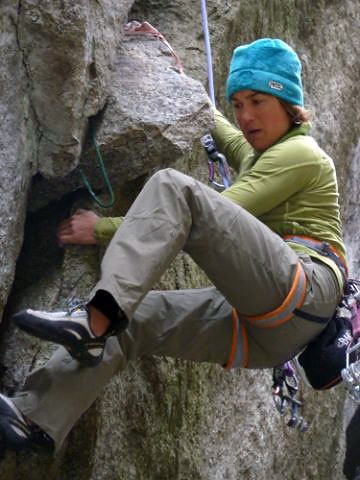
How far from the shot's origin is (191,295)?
5.03 metres

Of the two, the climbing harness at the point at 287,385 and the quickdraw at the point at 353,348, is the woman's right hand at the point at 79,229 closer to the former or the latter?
the climbing harness at the point at 287,385

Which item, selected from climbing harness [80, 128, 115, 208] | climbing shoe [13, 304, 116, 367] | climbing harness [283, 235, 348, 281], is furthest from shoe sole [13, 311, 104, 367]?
climbing harness [80, 128, 115, 208]

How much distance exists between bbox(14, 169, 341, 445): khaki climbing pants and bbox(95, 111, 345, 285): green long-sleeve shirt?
267 millimetres

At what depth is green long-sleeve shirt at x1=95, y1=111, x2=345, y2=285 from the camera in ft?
15.6

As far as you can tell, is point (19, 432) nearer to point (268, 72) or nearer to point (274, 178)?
point (274, 178)

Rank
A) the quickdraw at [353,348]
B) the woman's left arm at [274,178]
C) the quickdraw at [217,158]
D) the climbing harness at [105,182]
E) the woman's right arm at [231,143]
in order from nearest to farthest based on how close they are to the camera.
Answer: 1. the quickdraw at [353,348]
2. the woman's left arm at [274,178]
3. the climbing harness at [105,182]
4. the quickdraw at [217,158]
5. the woman's right arm at [231,143]

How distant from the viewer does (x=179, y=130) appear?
5.41 m

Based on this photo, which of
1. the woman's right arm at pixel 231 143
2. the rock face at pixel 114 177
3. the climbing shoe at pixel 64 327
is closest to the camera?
the climbing shoe at pixel 64 327

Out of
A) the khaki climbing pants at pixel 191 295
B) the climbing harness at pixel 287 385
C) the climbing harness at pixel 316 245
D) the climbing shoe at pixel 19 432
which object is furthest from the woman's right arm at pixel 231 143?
the climbing shoe at pixel 19 432

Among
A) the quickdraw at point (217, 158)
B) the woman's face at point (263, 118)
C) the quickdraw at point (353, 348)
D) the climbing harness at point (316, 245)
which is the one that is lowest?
the quickdraw at point (353, 348)

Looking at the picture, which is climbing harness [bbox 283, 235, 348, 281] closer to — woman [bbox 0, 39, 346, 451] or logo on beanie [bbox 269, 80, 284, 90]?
woman [bbox 0, 39, 346, 451]

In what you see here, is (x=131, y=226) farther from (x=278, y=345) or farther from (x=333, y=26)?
(x=333, y=26)

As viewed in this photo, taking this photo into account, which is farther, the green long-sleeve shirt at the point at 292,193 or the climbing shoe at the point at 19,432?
the green long-sleeve shirt at the point at 292,193

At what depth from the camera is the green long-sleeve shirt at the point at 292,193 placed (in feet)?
15.6
